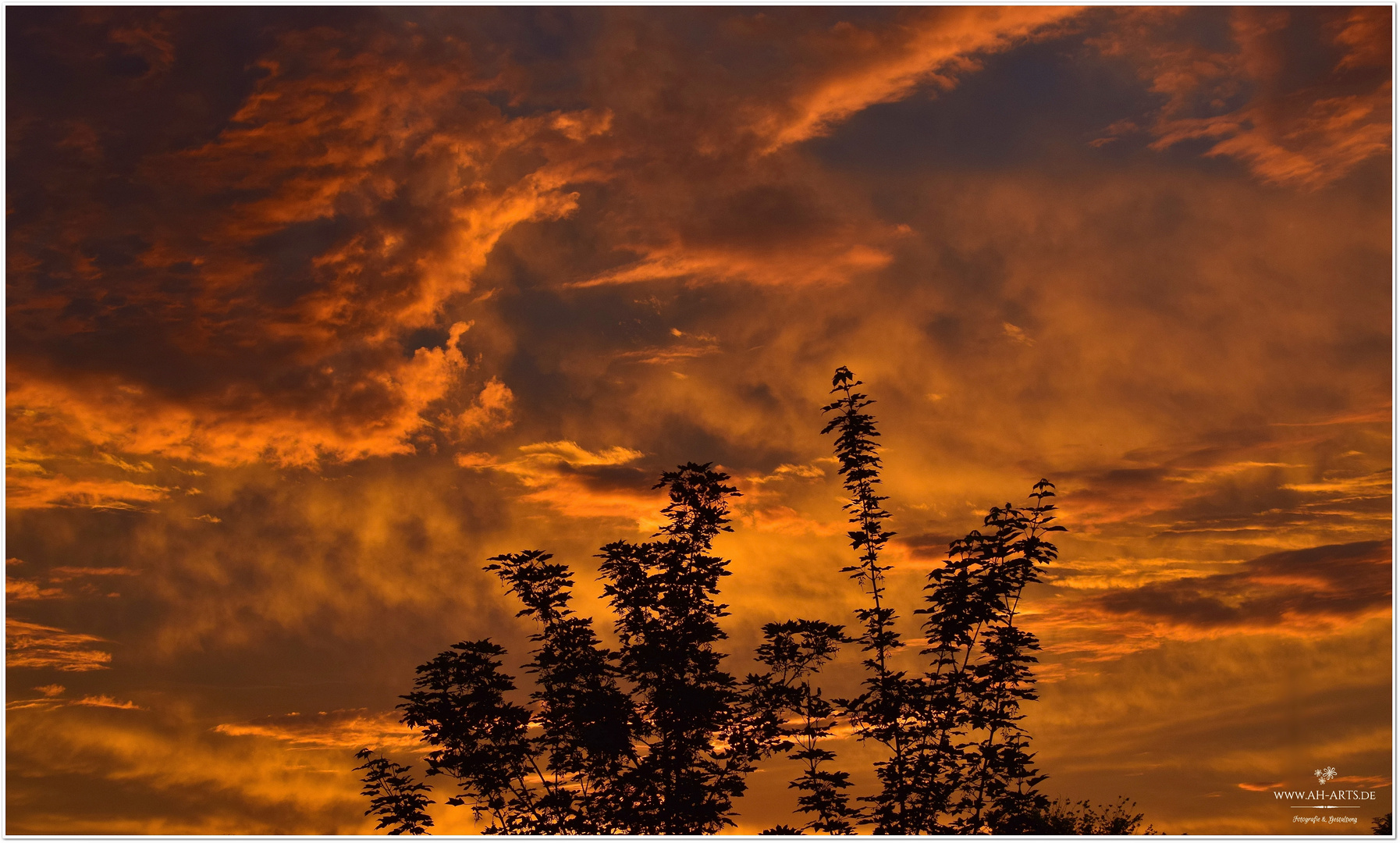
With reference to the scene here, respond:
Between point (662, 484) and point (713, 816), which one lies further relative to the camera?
point (662, 484)

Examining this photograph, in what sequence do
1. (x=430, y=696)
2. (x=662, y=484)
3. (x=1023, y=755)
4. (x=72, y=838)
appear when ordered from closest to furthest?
1. (x=72, y=838)
2. (x=1023, y=755)
3. (x=430, y=696)
4. (x=662, y=484)

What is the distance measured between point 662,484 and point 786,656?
19.3ft

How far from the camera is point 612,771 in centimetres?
2659

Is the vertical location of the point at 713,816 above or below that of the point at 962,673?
below

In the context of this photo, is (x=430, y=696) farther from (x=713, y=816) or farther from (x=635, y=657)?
(x=713, y=816)

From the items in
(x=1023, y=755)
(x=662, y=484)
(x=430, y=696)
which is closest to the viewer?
(x=1023, y=755)

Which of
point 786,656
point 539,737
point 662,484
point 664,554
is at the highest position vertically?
point 662,484

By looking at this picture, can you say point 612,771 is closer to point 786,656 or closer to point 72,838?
point 786,656

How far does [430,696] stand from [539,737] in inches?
120

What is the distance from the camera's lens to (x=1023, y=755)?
2483 centimetres

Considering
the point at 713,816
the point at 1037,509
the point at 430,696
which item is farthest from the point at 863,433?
the point at 430,696

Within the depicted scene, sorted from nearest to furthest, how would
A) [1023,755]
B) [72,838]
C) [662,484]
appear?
[72,838] < [1023,755] < [662,484]

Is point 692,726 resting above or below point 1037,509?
below

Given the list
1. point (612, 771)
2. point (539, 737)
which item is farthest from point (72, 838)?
point (612, 771)
